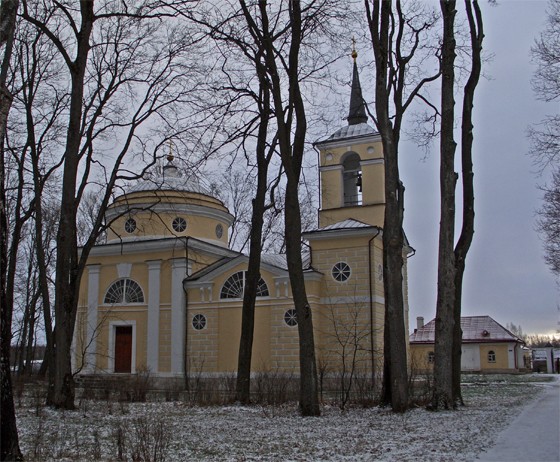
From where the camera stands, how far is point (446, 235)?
40.8ft

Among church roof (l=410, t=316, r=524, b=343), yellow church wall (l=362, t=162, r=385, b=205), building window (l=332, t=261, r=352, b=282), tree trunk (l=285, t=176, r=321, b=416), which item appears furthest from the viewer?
church roof (l=410, t=316, r=524, b=343)

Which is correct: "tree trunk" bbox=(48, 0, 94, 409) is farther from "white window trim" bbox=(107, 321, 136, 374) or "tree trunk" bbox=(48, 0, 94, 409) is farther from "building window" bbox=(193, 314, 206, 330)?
"white window trim" bbox=(107, 321, 136, 374)

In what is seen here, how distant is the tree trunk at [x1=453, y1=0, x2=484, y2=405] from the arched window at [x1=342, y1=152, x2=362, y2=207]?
37.6 feet

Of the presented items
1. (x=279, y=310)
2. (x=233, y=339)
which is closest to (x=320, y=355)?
(x=279, y=310)

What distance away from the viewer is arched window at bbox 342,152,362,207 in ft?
84.3

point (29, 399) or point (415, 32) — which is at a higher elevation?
point (415, 32)

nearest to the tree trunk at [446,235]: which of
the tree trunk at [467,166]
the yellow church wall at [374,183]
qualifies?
the tree trunk at [467,166]

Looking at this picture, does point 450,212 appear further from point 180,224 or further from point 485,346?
point 485,346

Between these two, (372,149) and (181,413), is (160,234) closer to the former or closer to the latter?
(372,149)

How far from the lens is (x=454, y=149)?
41.8 feet

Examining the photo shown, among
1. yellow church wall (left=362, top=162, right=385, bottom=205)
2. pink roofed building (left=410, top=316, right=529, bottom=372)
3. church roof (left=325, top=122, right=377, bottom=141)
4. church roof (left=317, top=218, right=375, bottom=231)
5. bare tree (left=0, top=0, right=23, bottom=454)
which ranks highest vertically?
church roof (left=325, top=122, right=377, bottom=141)

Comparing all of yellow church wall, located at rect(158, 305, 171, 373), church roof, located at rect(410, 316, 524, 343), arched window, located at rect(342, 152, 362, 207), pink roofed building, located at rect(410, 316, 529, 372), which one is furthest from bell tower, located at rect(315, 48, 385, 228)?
church roof, located at rect(410, 316, 524, 343)

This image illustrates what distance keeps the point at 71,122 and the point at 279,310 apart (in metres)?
13.6

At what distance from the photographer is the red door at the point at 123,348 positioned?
2797 centimetres
